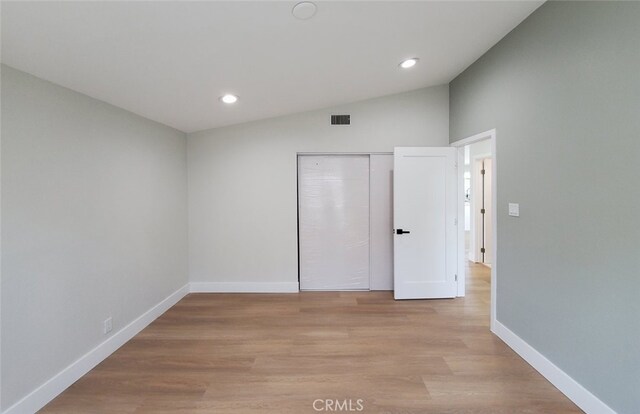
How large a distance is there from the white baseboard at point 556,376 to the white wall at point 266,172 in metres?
2.46

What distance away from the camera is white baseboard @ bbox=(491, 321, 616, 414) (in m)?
1.79

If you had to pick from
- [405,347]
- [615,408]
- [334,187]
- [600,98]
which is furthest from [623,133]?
[334,187]

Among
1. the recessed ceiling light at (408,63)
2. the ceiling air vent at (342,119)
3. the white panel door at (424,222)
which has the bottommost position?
the white panel door at (424,222)

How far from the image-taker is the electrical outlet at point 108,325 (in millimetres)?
2479

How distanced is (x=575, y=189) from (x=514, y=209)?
2.03ft

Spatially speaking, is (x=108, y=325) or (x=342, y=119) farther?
(x=342, y=119)

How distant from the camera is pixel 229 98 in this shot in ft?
9.73

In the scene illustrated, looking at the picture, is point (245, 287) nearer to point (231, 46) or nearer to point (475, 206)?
point (231, 46)

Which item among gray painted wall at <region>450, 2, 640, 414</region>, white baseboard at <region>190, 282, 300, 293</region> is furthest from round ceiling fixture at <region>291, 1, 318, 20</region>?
white baseboard at <region>190, 282, 300, 293</region>

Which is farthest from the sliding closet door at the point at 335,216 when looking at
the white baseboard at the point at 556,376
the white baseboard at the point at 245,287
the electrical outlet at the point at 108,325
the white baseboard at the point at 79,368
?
the electrical outlet at the point at 108,325

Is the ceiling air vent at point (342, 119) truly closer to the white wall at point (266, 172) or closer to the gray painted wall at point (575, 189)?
the white wall at point (266, 172)

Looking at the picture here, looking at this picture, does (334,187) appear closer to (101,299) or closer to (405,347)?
(405,347)

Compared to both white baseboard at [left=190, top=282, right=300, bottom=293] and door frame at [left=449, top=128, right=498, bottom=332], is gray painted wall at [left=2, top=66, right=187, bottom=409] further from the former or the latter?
door frame at [left=449, top=128, right=498, bottom=332]

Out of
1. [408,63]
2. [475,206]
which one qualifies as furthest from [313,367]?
[475,206]
